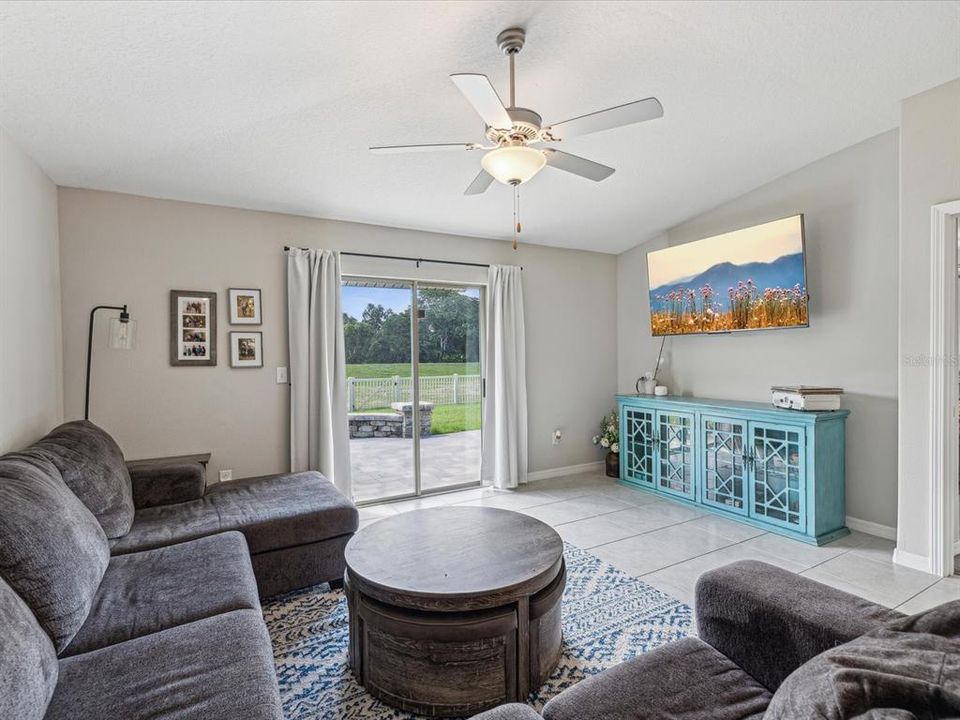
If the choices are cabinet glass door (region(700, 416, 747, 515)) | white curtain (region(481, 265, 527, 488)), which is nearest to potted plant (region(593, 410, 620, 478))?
white curtain (region(481, 265, 527, 488))

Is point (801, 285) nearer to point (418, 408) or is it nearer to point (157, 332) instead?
point (418, 408)

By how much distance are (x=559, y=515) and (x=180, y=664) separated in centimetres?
309

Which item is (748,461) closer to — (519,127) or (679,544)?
(679,544)

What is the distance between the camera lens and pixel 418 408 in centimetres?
461

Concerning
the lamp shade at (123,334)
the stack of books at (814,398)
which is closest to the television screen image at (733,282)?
the stack of books at (814,398)

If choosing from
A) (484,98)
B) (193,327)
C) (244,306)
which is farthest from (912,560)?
(193,327)

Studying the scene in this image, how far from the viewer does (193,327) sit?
3.60 m

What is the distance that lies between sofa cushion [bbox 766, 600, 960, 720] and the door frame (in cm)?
256

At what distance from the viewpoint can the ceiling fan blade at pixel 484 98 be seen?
1686 mm

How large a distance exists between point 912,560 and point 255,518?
388 centimetres

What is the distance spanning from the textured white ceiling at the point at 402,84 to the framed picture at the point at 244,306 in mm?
665

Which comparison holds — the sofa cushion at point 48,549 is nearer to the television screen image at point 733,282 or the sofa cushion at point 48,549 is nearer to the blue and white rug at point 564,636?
the blue and white rug at point 564,636

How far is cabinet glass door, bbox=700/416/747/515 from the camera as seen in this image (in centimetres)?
390

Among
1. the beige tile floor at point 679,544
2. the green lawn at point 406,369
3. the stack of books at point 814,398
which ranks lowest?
the beige tile floor at point 679,544
